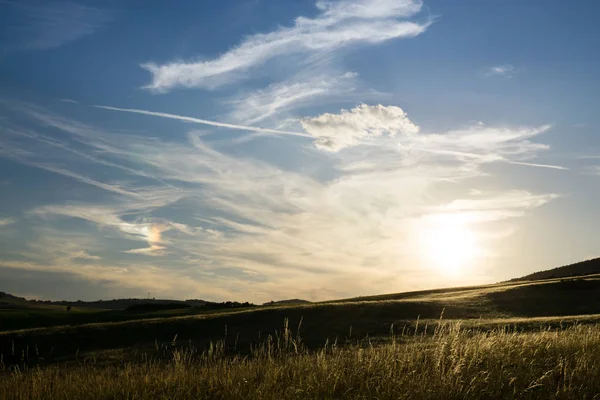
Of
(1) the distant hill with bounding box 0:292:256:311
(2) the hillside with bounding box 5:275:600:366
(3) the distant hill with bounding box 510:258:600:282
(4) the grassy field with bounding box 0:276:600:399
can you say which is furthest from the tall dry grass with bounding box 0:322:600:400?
(3) the distant hill with bounding box 510:258:600:282

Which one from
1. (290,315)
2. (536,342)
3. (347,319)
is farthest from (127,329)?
(536,342)

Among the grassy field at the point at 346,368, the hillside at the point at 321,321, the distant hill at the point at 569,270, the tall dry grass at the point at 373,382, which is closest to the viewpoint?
the tall dry grass at the point at 373,382

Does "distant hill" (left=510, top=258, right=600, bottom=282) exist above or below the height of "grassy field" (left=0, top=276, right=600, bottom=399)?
above

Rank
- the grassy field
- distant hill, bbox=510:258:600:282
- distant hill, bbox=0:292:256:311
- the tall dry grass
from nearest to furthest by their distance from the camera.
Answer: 1. the tall dry grass
2. the grassy field
3. distant hill, bbox=0:292:256:311
4. distant hill, bbox=510:258:600:282

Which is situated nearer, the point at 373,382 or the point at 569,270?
the point at 373,382

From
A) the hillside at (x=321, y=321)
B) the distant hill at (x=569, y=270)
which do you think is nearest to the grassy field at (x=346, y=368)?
the hillside at (x=321, y=321)

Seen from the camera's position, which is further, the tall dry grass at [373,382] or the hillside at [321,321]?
the hillside at [321,321]

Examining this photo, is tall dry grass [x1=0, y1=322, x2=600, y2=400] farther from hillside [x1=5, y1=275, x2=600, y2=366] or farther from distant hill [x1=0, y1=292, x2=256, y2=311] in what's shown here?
distant hill [x1=0, y1=292, x2=256, y2=311]

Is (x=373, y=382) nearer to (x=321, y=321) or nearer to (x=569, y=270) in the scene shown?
(x=321, y=321)

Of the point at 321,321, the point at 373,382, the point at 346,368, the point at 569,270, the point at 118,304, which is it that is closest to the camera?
the point at 373,382

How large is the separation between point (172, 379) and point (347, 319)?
26445mm

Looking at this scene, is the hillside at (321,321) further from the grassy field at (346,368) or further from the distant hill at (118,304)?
the distant hill at (118,304)

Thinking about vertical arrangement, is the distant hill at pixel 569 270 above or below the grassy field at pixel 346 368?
above

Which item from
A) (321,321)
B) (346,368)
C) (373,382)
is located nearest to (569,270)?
(321,321)
